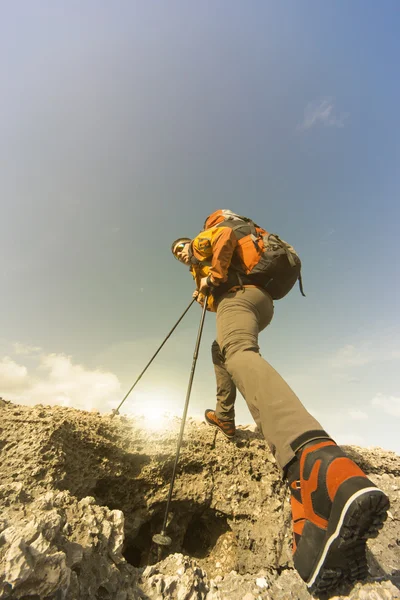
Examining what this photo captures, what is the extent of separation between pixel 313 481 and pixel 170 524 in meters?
2.69

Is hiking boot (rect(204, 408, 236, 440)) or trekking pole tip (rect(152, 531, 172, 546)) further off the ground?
hiking boot (rect(204, 408, 236, 440))

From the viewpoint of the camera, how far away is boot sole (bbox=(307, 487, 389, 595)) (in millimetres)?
1537

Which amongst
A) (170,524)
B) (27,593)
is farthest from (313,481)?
(170,524)

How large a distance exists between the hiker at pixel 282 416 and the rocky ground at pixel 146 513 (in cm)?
42

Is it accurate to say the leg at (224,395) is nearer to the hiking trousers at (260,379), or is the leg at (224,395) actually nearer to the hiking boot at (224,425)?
the hiking boot at (224,425)

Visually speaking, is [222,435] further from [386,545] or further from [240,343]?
[386,545]

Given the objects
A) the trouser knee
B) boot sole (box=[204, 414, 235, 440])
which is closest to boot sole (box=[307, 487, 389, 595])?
boot sole (box=[204, 414, 235, 440])

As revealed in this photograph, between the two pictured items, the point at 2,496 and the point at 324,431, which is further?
the point at 2,496

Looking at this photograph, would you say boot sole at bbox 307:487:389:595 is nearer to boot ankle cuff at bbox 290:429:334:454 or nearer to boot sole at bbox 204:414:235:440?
boot ankle cuff at bbox 290:429:334:454

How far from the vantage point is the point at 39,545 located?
4.83 feet

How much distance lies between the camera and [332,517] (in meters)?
1.65

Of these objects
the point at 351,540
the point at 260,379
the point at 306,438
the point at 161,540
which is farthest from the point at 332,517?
the point at 161,540

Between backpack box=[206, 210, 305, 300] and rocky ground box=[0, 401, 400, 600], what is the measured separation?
2403 mm

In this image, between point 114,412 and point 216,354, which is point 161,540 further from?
point 216,354
